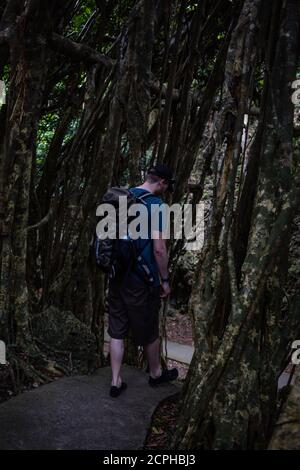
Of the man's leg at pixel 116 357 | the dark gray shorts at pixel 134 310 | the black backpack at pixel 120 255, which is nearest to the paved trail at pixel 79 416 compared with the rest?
the man's leg at pixel 116 357

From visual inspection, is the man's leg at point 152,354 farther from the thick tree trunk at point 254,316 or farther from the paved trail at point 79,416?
the thick tree trunk at point 254,316

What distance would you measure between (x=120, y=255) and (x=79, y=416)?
2.72ft

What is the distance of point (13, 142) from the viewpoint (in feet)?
10.7

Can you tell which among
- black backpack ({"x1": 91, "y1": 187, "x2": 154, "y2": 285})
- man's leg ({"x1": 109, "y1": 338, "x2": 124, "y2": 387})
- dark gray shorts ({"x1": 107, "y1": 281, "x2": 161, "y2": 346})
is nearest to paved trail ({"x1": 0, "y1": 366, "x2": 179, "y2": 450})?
man's leg ({"x1": 109, "y1": 338, "x2": 124, "y2": 387})

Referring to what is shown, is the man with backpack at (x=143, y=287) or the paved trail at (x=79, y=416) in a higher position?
the man with backpack at (x=143, y=287)

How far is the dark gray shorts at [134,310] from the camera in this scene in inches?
116

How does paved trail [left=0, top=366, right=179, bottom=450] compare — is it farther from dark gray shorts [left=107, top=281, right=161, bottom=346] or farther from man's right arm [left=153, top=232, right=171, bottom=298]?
man's right arm [left=153, top=232, right=171, bottom=298]

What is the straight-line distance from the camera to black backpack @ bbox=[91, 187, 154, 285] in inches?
111

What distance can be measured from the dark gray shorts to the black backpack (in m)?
0.07

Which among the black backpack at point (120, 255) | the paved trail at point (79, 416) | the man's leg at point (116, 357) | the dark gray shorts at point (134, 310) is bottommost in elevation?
the paved trail at point (79, 416)

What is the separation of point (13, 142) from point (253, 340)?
1.95 meters

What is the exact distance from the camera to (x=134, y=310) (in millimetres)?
2949

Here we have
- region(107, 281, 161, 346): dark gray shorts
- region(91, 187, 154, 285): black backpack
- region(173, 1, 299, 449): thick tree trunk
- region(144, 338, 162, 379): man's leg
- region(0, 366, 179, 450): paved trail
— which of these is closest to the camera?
region(173, 1, 299, 449): thick tree trunk

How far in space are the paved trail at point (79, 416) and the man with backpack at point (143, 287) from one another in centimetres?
14
